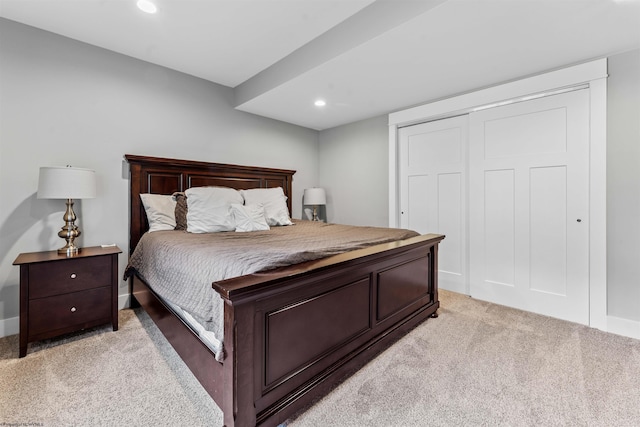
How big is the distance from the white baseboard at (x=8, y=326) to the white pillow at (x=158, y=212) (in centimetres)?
119

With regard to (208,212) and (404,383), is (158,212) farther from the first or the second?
(404,383)

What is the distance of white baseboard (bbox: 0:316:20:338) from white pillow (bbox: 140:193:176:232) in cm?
119

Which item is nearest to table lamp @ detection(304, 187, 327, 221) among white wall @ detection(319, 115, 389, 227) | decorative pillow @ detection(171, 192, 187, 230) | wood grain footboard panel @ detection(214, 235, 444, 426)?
white wall @ detection(319, 115, 389, 227)

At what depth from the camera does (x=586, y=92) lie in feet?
8.06

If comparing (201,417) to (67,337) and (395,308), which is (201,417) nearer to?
(395,308)

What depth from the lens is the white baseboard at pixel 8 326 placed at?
2.26m

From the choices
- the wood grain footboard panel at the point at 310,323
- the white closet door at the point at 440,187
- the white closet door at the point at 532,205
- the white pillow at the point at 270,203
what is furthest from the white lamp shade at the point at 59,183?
the white closet door at the point at 532,205

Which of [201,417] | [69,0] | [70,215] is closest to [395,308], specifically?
[201,417]

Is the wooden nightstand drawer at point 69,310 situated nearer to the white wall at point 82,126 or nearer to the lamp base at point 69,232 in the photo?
the lamp base at point 69,232

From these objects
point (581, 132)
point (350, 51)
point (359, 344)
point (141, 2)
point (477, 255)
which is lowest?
point (359, 344)

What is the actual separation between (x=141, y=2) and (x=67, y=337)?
2597 millimetres

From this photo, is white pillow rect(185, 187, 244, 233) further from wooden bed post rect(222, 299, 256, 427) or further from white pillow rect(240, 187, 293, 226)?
wooden bed post rect(222, 299, 256, 427)

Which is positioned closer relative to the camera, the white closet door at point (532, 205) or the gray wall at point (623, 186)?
the gray wall at point (623, 186)

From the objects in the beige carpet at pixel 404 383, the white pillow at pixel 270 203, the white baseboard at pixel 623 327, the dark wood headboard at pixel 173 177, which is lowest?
the beige carpet at pixel 404 383
